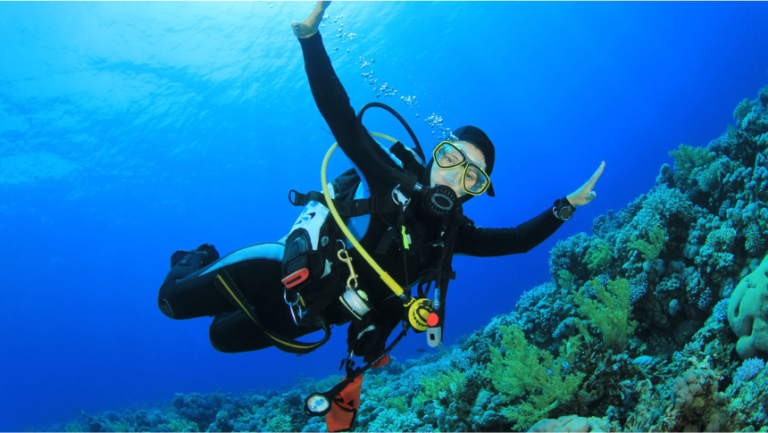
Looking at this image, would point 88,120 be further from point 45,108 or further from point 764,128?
point 764,128

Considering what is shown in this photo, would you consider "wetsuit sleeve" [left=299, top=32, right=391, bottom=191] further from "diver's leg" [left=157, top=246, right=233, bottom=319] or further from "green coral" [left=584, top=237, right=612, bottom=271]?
"green coral" [left=584, top=237, right=612, bottom=271]

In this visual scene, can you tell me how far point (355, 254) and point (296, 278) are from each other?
0.58 m

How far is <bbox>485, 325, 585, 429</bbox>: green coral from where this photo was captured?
12.1ft

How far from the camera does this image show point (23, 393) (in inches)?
2459

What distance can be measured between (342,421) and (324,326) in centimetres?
89

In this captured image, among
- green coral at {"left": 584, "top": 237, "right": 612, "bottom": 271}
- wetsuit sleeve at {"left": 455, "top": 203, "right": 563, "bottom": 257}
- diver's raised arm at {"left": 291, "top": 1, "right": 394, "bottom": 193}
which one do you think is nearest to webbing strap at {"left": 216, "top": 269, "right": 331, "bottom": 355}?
diver's raised arm at {"left": 291, "top": 1, "right": 394, "bottom": 193}

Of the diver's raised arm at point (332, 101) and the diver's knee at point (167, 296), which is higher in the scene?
the diver's raised arm at point (332, 101)

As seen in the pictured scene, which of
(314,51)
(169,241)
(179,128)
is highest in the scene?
(169,241)

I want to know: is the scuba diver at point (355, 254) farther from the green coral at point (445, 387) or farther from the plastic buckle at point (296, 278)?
the green coral at point (445, 387)

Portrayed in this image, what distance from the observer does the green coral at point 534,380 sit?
12.1ft

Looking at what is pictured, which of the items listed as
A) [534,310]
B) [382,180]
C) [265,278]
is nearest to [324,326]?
[265,278]

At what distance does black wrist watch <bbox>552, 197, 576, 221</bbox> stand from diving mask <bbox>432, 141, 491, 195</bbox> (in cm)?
96

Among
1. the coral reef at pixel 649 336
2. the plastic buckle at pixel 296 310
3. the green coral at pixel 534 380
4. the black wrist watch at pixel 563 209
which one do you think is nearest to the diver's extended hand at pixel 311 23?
the plastic buckle at pixel 296 310

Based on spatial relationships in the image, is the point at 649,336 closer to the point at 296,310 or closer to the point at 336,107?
the point at 296,310
